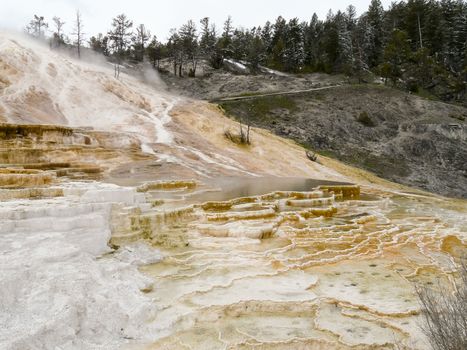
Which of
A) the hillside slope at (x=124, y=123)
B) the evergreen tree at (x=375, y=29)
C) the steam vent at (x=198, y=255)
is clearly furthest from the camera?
the evergreen tree at (x=375, y=29)

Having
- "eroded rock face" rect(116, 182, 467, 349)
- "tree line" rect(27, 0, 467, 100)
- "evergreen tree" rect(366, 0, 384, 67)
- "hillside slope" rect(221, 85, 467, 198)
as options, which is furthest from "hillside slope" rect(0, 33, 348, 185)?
"evergreen tree" rect(366, 0, 384, 67)

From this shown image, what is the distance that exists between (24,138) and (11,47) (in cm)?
1360

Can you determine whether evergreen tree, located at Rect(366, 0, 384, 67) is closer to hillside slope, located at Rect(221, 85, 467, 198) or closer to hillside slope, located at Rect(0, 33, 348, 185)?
hillside slope, located at Rect(221, 85, 467, 198)

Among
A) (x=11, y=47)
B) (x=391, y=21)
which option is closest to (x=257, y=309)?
(x=11, y=47)

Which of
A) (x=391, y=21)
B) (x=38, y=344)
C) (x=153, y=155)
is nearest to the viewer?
(x=38, y=344)

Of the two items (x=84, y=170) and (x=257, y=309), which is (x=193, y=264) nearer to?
(x=257, y=309)

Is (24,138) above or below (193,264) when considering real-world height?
above

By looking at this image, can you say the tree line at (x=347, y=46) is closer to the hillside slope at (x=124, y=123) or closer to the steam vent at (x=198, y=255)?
the hillside slope at (x=124, y=123)

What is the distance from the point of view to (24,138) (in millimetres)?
16422

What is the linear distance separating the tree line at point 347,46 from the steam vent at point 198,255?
98.2 ft

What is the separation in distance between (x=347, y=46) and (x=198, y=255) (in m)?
47.7

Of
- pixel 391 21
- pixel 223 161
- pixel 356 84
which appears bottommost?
pixel 223 161

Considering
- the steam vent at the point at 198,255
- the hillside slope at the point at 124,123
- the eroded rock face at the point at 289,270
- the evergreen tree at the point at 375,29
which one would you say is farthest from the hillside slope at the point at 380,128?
the evergreen tree at the point at 375,29

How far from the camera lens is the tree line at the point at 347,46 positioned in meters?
42.4
